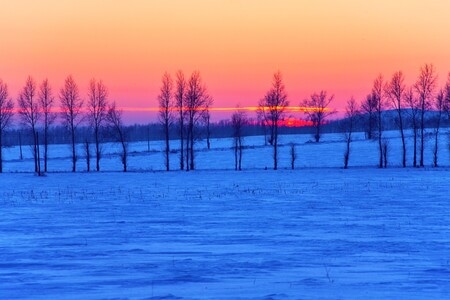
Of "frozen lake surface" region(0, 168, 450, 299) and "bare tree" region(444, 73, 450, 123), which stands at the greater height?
"bare tree" region(444, 73, 450, 123)

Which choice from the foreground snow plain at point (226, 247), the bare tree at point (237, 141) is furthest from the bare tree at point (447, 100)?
the foreground snow plain at point (226, 247)

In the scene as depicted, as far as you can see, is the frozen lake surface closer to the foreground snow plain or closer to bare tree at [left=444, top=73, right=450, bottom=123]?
the foreground snow plain

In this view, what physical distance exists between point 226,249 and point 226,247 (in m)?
0.27

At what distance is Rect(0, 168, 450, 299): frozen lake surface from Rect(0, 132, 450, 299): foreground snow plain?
0.03m

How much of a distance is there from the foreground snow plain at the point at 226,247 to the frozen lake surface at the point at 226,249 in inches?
1.1

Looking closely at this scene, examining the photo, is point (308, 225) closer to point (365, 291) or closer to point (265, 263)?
point (265, 263)

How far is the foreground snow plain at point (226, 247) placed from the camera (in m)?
9.54

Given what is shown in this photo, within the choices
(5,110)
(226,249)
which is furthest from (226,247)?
(5,110)

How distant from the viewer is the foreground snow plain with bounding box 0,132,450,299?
31.3 ft

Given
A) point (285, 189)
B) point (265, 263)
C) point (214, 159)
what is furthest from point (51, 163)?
point (265, 263)

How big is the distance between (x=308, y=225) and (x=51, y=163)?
63776mm

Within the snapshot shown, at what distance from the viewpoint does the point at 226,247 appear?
43.8ft

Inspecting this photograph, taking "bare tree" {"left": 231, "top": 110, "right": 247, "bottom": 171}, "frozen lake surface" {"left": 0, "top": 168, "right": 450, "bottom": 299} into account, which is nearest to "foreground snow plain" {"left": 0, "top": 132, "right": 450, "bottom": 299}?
"frozen lake surface" {"left": 0, "top": 168, "right": 450, "bottom": 299}

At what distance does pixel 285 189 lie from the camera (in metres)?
31.1
